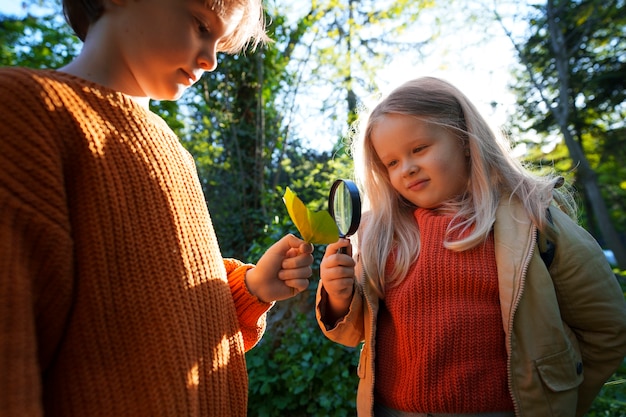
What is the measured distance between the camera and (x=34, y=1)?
5.70 m

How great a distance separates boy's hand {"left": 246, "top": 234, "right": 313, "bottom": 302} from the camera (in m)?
1.35

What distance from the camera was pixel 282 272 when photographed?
1.40m

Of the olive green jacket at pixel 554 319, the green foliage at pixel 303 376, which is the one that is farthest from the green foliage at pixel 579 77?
the olive green jacket at pixel 554 319

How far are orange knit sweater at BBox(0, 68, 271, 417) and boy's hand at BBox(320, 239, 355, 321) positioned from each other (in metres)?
0.62

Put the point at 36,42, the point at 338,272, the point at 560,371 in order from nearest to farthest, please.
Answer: the point at 560,371 < the point at 338,272 < the point at 36,42

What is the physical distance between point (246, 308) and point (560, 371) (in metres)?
1.20

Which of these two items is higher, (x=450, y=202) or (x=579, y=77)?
(x=579, y=77)

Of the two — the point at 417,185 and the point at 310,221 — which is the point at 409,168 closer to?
the point at 417,185

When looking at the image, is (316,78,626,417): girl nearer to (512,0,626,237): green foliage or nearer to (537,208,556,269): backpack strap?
(537,208,556,269): backpack strap

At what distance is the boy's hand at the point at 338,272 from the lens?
5.37ft

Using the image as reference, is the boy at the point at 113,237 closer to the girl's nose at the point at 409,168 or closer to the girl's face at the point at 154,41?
the girl's face at the point at 154,41

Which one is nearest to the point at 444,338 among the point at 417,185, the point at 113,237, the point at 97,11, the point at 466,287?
the point at 466,287

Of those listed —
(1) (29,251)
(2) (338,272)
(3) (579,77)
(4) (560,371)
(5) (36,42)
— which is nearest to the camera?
(1) (29,251)

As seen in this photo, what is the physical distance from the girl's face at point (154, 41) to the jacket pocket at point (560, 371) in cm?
158
